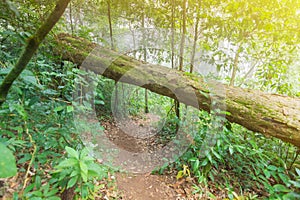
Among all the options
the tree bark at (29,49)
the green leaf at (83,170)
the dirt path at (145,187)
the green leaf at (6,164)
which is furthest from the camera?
the dirt path at (145,187)

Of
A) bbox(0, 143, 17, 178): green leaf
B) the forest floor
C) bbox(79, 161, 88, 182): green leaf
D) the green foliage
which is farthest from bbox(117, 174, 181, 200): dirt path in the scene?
bbox(0, 143, 17, 178): green leaf

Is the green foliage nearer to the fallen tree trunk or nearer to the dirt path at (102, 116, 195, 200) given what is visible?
the dirt path at (102, 116, 195, 200)

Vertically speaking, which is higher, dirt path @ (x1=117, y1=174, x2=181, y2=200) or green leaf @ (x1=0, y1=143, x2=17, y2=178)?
green leaf @ (x1=0, y1=143, x2=17, y2=178)

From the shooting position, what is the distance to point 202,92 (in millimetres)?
2334

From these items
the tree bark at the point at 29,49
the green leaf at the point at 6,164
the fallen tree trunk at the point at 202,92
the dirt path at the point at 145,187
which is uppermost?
the tree bark at the point at 29,49

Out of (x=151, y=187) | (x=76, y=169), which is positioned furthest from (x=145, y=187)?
(x=76, y=169)

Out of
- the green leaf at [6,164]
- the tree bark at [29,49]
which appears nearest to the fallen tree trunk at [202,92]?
the tree bark at [29,49]

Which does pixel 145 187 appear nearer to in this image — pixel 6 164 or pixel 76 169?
pixel 76 169

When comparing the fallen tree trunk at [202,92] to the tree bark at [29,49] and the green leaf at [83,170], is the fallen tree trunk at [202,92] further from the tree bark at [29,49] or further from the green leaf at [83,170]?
the green leaf at [83,170]

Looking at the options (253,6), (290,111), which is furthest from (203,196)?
(253,6)

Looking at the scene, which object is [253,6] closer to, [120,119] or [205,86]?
[205,86]

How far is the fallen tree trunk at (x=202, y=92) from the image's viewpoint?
80.7 inches

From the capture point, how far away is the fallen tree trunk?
2051 mm

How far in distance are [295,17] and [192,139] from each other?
7.85 feet
